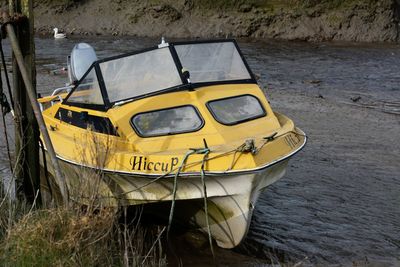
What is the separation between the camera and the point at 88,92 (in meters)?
7.44

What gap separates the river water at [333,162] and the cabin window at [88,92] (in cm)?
220

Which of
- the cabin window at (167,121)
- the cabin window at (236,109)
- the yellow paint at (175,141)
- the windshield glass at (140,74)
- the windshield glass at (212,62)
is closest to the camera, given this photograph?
the yellow paint at (175,141)

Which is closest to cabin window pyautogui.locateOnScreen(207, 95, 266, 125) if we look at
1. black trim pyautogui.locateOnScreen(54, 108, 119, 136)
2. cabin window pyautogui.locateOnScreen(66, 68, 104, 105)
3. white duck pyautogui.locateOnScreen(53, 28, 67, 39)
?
black trim pyautogui.locateOnScreen(54, 108, 119, 136)

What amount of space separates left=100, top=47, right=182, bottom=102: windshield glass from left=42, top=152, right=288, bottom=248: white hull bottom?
1024 mm

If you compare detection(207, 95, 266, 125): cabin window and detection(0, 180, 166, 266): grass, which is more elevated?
detection(0, 180, 166, 266): grass

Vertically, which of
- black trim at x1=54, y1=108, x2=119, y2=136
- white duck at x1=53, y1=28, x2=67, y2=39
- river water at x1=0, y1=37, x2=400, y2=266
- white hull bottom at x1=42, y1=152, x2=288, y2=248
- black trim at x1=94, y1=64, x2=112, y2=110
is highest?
black trim at x1=94, y1=64, x2=112, y2=110

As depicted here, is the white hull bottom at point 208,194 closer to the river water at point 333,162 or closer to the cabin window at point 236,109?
the river water at point 333,162

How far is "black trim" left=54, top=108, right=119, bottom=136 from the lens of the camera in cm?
695

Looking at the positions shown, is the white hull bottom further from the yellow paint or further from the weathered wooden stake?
the weathered wooden stake

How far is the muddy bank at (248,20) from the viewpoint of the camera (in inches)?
903

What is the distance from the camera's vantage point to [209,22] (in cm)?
2358

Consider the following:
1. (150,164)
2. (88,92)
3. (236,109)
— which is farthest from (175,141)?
(88,92)

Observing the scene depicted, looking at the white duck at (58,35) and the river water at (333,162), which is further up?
the river water at (333,162)

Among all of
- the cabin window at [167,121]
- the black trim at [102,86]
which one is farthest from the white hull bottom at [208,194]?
the black trim at [102,86]
